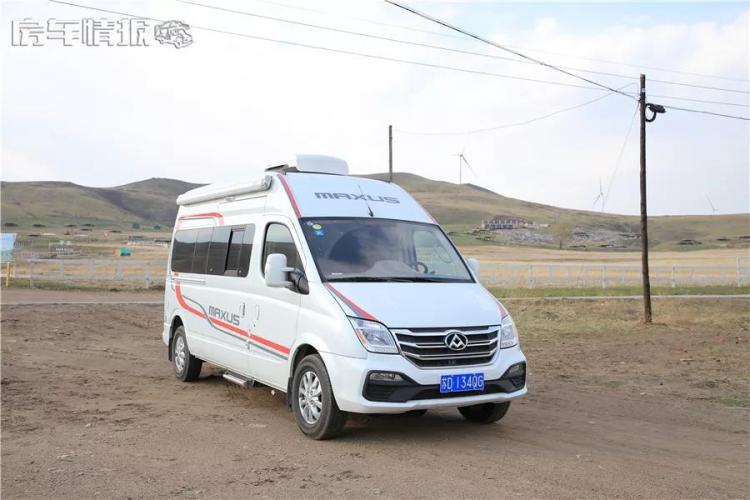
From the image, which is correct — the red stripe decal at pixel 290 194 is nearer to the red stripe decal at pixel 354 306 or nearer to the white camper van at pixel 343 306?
the white camper van at pixel 343 306

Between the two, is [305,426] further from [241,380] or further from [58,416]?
[58,416]

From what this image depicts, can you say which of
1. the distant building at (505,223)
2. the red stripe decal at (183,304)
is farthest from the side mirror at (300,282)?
the distant building at (505,223)

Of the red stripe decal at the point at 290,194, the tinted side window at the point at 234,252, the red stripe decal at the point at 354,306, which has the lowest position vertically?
the red stripe decal at the point at 354,306

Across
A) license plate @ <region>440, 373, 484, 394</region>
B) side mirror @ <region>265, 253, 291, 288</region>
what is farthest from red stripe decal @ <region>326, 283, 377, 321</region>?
license plate @ <region>440, 373, 484, 394</region>

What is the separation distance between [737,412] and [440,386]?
15.8ft

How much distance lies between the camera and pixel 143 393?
948 cm

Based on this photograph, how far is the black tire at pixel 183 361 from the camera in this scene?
10.2 metres

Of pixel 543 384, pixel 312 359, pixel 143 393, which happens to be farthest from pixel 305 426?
pixel 543 384

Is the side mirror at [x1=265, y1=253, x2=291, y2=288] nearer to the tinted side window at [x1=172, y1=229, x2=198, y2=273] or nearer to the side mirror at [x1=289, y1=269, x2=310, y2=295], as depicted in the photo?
the side mirror at [x1=289, y1=269, x2=310, y2=295]

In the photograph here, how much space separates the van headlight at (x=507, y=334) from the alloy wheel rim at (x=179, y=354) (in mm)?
5103

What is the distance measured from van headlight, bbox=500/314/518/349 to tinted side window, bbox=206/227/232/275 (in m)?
3.79

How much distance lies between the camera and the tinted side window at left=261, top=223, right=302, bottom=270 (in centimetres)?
761

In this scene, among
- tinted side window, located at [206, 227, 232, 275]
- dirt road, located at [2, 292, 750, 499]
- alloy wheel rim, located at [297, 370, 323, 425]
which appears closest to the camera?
dirt road, located at [2, 292, 750, 499]

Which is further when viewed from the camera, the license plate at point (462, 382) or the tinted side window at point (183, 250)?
the tinted side window at point (183, 250)
